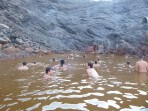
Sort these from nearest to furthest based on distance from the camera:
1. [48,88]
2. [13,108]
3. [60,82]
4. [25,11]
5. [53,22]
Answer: [13,108] → [48,88] → [60,82] → [25,11] → [53,22]

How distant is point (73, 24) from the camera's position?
43531mm

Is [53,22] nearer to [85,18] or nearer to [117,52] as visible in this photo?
[85,18]

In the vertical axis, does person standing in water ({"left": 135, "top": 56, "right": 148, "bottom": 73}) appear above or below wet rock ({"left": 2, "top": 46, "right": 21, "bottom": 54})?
below

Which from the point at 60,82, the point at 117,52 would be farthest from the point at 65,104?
the point at 117,52

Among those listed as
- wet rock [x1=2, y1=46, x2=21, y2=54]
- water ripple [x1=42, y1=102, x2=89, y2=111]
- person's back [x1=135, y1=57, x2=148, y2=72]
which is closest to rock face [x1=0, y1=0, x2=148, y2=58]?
wet rock [x1=2, y1=46, x2=21, y2=54]

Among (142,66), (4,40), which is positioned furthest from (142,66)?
(4,40)

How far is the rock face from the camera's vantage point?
3225 centimetres

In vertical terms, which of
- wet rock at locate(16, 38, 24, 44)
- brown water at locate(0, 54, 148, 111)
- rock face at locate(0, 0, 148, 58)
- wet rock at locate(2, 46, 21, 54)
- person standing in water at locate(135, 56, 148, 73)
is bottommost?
brown water at locate(0, 54, 148, 111)

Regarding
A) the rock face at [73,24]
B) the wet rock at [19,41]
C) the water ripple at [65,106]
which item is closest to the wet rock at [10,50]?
the rock face at [73,24]

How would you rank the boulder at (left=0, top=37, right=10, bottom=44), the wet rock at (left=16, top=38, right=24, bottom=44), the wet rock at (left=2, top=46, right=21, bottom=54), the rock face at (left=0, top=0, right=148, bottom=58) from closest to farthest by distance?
1. the wet rock at (left=2, top=46, right=21, bottom=54)
2. the boulder at (left=0, top=37, right=10, bottom=44)
3. the wet rock at (left=16, top=38, right=24, bottom=44)
4. the rock face at (left=0, top=0, right=148, bottom=58)

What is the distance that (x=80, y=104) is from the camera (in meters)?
7.93

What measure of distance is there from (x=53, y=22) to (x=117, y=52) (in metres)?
14.3

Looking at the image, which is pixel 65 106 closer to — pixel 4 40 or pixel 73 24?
pixel 4 40

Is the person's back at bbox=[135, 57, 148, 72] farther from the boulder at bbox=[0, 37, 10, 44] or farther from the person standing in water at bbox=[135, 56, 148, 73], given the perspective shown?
the boulder at bbox=[0, 37, 10, 44]
